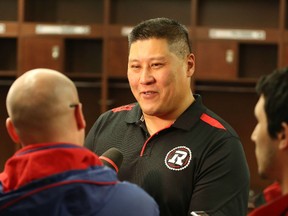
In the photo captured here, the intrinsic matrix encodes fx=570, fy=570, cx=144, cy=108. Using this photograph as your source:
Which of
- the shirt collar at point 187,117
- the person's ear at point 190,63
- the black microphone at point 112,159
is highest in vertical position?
→ the person's ear at point 190,63

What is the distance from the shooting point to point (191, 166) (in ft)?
6.73

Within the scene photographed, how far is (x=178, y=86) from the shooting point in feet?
7.29

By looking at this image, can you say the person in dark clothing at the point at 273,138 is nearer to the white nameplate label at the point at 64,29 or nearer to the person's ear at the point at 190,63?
the person's ear at the point at 190,63

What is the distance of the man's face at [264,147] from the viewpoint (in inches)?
52.7

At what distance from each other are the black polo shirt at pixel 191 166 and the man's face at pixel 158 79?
0.08 metres

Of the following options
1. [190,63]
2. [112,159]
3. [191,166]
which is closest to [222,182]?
[191,166]

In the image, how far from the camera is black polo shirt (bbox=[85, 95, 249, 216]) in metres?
2.02

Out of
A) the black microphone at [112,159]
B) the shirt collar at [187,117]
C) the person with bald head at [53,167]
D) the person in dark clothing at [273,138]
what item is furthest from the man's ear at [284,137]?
the shirt collar at [187,117]

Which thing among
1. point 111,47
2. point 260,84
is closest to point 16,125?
point 260,84

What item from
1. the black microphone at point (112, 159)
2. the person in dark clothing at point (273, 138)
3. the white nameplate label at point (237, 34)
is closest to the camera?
the person in dark clothing at point (273, 138)

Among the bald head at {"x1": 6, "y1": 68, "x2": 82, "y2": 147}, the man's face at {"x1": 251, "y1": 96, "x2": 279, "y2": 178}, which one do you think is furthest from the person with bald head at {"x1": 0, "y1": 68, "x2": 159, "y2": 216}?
the man's face at {"x1": 251, "y1": 96, "x2": 279, "y2": 178}

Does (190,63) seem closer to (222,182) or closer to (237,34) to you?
(222,182)

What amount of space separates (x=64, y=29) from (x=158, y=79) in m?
3.45

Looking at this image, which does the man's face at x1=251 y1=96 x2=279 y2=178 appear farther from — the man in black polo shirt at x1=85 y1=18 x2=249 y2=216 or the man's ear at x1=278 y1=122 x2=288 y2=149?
the man in black polo shirt at x1=85 y1=18 x2=249 y2=216
